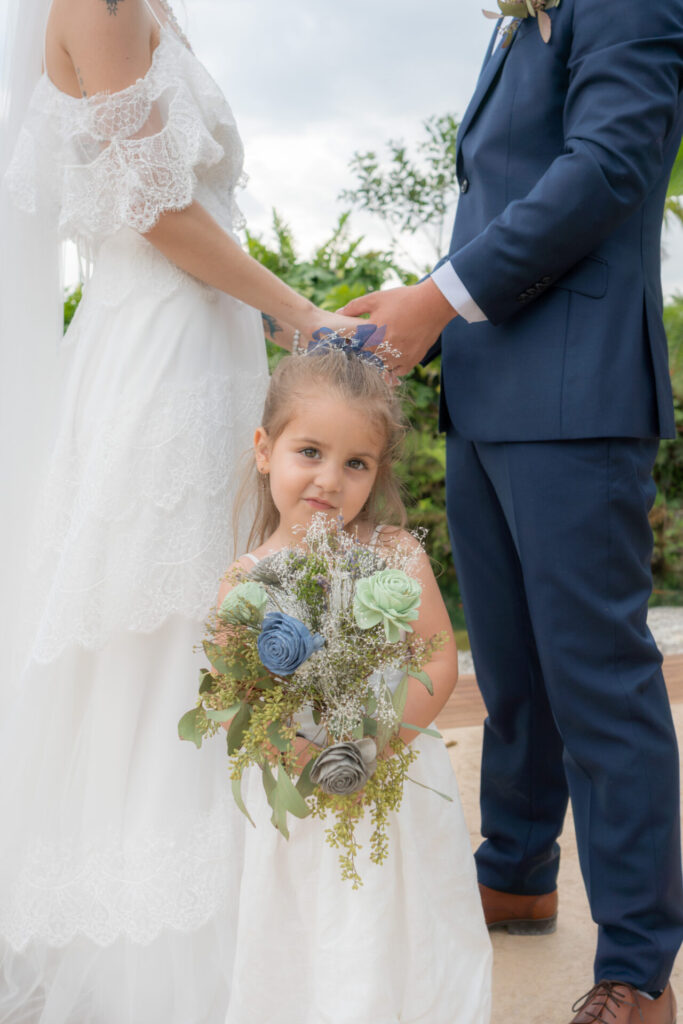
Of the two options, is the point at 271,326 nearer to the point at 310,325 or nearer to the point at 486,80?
the point at 310,325

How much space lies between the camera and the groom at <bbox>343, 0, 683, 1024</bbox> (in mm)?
1698

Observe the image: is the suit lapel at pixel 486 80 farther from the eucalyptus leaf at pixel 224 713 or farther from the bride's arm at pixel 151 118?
the eucalyptus leaf at pixel 224 713

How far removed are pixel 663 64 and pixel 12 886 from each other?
213 centimetres

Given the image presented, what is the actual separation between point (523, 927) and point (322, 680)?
142cm

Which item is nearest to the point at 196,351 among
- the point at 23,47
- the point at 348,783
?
the point at 23,47

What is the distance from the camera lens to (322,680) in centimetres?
138

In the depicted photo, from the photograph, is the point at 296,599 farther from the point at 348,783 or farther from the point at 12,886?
the point at 12,886

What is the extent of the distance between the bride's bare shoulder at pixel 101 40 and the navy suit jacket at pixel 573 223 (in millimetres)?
729

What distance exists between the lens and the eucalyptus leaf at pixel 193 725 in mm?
1486

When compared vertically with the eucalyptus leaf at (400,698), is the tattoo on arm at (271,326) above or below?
above

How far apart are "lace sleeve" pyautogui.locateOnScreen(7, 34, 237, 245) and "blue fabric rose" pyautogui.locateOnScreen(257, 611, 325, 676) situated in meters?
1.00

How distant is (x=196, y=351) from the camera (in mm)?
2002

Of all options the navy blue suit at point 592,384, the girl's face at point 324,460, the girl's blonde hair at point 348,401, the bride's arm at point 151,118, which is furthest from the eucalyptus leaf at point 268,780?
the bride's arm at point 151,118

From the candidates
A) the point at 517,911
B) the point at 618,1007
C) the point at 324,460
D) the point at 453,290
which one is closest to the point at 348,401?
the point at 324,460
